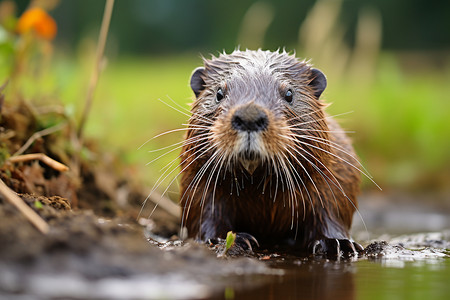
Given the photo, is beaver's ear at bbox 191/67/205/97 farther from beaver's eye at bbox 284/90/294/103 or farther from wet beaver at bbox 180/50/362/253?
beaver's eye at bbox 284/90/294/103

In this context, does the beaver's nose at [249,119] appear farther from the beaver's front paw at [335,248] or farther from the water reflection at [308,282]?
the beaver's front paw at [335,248]

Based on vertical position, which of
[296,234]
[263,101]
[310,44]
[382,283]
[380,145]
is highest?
[310,44]

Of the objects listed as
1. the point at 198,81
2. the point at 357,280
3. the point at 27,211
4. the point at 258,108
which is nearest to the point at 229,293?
the point at 357,280

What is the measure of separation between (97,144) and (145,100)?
7858 mm

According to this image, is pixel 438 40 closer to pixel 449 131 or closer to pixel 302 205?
pixel 449 131

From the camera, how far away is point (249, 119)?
3.85 metres

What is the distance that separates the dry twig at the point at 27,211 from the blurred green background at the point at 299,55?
1506mm

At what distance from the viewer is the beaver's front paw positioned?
4.43m

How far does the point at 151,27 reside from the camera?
29953mm

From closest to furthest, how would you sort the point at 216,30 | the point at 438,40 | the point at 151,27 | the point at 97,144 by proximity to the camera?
the point at 97,144 → the point at 438,40 → the point at 216,30 → the point at 151,27

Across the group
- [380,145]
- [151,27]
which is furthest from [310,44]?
[151,27]

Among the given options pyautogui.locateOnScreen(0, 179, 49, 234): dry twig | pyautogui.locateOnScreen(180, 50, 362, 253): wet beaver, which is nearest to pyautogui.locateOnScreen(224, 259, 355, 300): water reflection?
pyautogui.locateOnScreen(180, 50, 362, 253): wet beaver

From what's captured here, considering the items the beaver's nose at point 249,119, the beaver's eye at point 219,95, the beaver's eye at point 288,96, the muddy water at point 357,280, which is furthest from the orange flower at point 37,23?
the muddy water at point 357,280

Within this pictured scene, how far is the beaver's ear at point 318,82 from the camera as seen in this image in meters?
4.74
